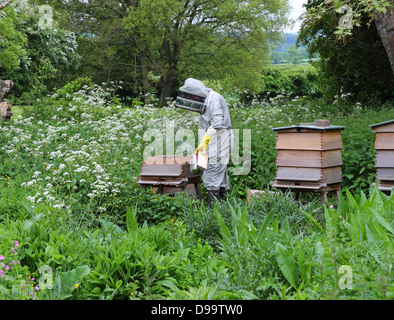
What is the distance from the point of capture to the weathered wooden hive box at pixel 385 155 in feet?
17.9

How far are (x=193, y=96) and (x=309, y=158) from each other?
1791mm

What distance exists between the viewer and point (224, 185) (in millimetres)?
6570

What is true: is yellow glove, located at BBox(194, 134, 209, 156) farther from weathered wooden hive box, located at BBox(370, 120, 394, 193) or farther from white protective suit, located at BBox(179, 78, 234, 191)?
weathered wooden hive box, located at BBox(370, 120, 394, 193)

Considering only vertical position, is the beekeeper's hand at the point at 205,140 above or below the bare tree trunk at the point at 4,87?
below

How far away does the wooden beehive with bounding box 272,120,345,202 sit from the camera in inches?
221

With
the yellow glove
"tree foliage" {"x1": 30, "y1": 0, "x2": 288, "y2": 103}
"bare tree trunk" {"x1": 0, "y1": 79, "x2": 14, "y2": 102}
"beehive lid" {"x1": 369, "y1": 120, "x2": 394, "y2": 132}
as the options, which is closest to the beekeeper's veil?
the yellow glove

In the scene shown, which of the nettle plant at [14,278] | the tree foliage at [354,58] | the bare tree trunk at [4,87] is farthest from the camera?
the tree foliage at [354,58]

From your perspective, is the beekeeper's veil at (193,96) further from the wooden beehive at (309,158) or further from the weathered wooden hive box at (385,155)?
the weathered wooden hive box at (385,155)

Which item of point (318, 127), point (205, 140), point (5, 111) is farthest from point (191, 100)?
point (5, 111)

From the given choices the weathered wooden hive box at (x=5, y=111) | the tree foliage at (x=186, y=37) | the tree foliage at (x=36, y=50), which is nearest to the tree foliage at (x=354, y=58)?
the weathered wooden hive box at (x=5, y=111)

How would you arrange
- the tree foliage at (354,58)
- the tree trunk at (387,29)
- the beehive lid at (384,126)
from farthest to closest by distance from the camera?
1. the tree foliage at (354,58)
2. the tree trunk at (387,29)
3. the beehive lid at (384,126)

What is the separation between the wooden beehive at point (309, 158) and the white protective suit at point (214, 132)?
845mm

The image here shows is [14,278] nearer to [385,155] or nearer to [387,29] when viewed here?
[385,155]

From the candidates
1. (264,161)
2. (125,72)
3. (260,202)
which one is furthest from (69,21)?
(260,202)
